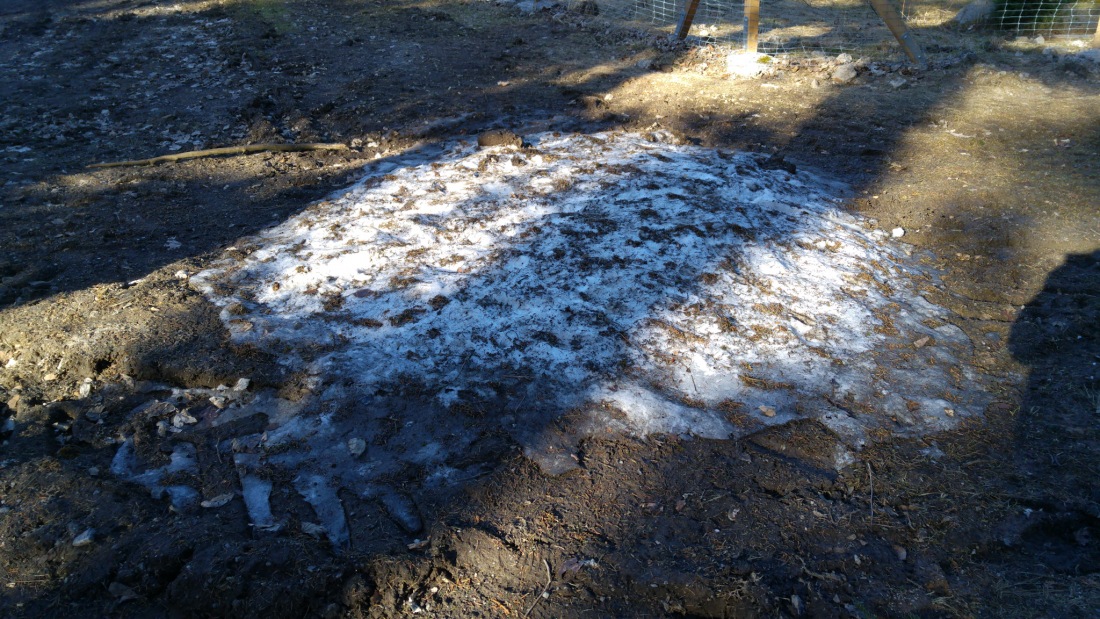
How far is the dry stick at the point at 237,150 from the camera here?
552cm

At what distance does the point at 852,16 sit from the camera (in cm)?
934

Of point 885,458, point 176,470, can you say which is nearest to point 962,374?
point 885,458

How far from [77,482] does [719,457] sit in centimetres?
267

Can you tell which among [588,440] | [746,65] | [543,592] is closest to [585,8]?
[746,65]

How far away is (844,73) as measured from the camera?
679cm

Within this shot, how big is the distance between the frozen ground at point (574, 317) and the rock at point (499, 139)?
0.62m

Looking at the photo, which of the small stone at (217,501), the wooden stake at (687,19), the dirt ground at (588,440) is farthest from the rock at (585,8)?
the small stone at (217,501)

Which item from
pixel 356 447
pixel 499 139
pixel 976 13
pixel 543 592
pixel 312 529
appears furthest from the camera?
pixel 976 13

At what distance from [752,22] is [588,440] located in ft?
19.0

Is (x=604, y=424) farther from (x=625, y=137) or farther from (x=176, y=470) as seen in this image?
(x=625, y=137)

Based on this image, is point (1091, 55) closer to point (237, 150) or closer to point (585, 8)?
point (585, 8)

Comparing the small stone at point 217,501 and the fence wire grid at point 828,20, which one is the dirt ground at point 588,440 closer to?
the small stone at point 217,501

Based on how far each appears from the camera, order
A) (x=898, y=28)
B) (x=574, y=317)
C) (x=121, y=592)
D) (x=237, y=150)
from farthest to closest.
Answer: (x=898, y=28) < (x=237, y=150) < (x=574, y=317) < (x=121, y=592)

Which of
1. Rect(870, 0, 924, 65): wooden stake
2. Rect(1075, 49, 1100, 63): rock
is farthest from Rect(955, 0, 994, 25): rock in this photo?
Rect(870, 0, 924, 65): wooden stake
